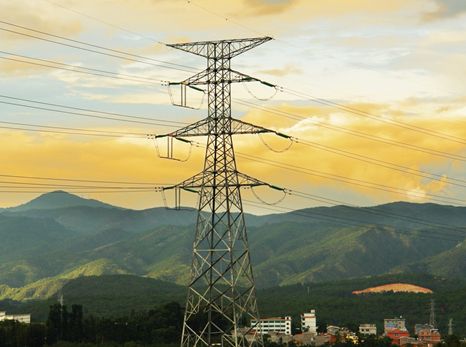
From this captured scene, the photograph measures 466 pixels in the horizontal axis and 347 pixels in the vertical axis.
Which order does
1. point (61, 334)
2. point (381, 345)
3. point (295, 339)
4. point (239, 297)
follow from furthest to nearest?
point (295, 339)
point (381, 345)
point (61, 334)
point (239, 297)

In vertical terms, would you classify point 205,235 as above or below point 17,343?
above

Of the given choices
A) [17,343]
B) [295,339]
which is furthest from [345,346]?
[17,343]

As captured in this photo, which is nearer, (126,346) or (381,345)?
(126,346)

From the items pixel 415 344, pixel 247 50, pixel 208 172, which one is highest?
pixel 247 50

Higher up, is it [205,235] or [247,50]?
[247,50]

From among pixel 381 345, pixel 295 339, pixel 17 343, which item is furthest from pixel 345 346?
pixel 17 343

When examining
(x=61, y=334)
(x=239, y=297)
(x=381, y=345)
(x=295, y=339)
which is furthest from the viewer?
(x=295, y=339)

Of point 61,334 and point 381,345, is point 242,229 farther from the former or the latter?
point 381,345

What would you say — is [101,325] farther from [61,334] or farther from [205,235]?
[205,235]

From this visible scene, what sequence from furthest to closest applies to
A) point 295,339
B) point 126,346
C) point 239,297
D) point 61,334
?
point 295,339 < point 61,334 < point 126,346 < point 239,297
